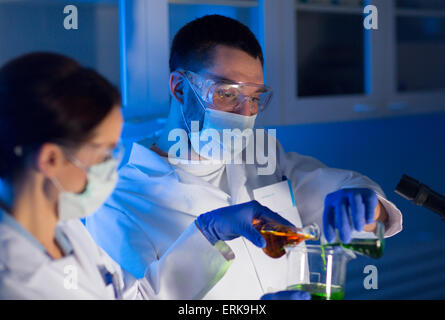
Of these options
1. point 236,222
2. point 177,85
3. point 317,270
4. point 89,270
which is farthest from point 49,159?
point 177,85

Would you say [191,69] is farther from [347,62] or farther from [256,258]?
[347,62]

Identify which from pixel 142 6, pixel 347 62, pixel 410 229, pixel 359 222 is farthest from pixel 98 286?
pixel 410 229

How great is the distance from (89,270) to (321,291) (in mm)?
498

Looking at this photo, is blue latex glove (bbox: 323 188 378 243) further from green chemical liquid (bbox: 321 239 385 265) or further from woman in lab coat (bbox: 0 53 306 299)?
woman in lab coat (bbox: 0 53 306 299)

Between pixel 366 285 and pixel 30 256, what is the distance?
1.92 metres

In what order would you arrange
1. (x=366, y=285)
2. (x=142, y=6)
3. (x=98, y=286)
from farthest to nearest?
(x=366, y=285) → (x=142, y=6) → (x=98, y=286)

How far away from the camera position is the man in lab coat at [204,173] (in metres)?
1.65

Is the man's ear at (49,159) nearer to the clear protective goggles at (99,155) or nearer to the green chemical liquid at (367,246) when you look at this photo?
the clear protective goggles at (99,155)

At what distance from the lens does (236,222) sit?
127 centimetres

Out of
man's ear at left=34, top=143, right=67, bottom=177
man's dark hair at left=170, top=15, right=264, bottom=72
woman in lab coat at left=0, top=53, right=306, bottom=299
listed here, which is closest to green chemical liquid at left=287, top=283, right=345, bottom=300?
woman in lab coat at left=0, top=53, right=306, bottom=299

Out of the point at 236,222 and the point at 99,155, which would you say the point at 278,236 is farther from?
the point at 99,155

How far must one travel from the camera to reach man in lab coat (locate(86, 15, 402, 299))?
64.8 inches

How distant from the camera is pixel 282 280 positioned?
120 cm

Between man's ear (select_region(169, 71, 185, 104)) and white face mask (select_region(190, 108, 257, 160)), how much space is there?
0.43ft
